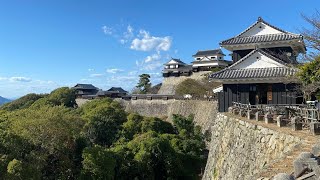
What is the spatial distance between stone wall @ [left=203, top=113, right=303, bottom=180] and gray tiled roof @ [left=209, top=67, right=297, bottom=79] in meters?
1.91

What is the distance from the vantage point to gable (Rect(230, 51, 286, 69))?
1315 cm

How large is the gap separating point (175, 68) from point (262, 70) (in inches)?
1403

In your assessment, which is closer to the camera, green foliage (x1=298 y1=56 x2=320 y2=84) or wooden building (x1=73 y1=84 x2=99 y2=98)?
green foliage (x1=298 y1=56 x2=320 y2=84)

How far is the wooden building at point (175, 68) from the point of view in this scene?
154ft

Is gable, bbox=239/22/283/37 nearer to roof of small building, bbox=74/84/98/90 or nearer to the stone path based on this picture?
the stone path

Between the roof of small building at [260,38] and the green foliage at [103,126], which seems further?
the green foliage at [103,126]

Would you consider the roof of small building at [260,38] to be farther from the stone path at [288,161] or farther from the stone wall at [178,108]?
the stone wall at [178,108]

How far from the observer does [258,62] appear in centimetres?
1340

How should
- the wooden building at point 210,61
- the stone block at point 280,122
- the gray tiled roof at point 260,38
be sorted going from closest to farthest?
the stone block at point 280,122 < the gray tiled roof at point 260,38 < the wooden building at point 210,61

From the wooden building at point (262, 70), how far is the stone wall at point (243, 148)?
1840 millimetres

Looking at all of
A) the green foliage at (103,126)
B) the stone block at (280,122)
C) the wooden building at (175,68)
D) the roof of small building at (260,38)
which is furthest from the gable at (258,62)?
the wooden building at (175,68)

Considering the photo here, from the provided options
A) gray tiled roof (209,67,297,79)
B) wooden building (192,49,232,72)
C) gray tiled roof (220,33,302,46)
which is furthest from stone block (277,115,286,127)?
wooden building (192,49,232,72)

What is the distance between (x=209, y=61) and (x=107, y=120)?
2043 cm

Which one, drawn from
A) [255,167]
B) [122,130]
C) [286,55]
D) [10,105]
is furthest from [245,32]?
[10,105]
